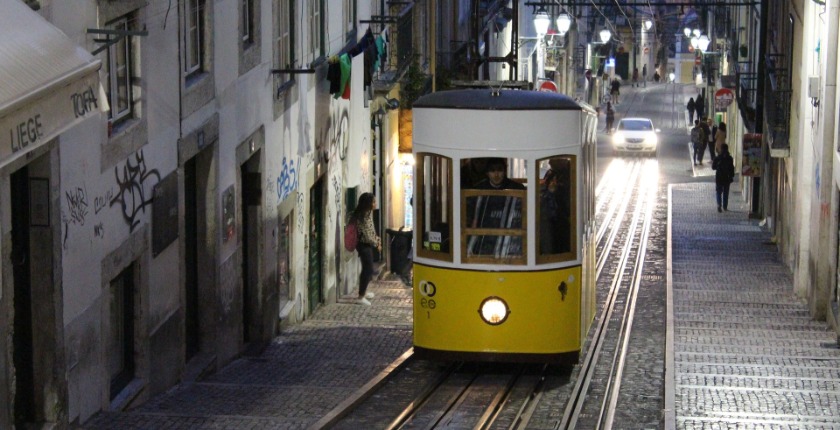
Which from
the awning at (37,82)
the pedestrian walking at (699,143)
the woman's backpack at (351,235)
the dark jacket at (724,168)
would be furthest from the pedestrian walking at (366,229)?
the pedestrian walking at (699,143)

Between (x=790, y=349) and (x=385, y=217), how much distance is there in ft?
31.1

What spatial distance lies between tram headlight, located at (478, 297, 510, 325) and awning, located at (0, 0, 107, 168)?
18.0 feet

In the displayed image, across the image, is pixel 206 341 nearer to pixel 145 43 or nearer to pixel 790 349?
pixel 145 43

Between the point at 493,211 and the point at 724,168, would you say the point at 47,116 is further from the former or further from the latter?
the point at 724,168

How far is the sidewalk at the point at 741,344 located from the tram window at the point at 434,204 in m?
2.32

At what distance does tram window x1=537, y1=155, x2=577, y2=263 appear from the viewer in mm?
13156

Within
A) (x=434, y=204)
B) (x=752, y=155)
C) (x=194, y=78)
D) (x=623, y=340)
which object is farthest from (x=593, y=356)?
(x=752, y=155)

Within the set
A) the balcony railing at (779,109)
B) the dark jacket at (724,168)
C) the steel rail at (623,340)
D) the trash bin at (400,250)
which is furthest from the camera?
the dark jacket at (724,168)

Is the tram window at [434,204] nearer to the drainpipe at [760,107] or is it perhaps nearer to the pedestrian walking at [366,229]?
the pedestrian walking at [366,229]

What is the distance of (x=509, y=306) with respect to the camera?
13203mm

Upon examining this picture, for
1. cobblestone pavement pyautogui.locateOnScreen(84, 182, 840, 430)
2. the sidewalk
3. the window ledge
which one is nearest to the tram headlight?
cobblestone pavement pyautogui.locateOnScreen(84, 182, 840, 430)

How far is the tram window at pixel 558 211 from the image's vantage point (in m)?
13.2

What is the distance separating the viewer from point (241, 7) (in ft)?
50.5

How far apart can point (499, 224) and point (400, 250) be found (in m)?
10.6
